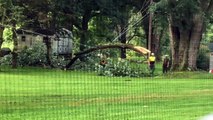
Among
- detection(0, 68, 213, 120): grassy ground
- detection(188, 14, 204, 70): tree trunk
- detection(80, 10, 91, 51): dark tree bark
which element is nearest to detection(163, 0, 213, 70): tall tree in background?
detection(188, 14, 204, 70): tree trunk

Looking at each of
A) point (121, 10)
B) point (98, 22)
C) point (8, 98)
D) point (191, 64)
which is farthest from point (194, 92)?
point (98, 22)

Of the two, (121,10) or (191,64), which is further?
(121,10)

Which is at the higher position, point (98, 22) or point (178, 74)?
point (98, 22)

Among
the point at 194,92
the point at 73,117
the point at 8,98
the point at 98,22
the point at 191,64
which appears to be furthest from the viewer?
the point at 98,22

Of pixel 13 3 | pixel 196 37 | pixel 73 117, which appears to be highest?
pixel 13 3

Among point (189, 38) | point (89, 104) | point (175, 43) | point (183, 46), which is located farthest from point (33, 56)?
point (89, 104)

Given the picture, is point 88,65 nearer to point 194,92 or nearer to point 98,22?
point 194,92

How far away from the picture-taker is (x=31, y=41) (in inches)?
1827

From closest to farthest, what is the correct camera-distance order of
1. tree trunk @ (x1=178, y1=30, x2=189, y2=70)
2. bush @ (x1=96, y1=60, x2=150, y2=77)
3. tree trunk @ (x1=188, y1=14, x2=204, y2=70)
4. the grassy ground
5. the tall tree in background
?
the grassy ground
bush @ (x1=96, y1=60, x2=150, y2=77)
the tall tree in background
tree trunk @ (x1=188, y1=14, x2=204, y2=70)
tree trunk @ (x1=178, y1=30, x2=189, y2=70)

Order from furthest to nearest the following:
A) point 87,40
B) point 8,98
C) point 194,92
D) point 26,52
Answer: point 87,40 < point 26,52 < point 194,92 < point 8,98

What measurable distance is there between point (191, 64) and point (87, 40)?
13.5m

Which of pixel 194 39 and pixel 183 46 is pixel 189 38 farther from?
pixel 183 46

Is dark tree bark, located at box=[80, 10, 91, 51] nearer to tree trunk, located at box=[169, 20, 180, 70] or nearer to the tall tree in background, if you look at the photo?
tree trunk, located at box=[169, 20, 180, 70]

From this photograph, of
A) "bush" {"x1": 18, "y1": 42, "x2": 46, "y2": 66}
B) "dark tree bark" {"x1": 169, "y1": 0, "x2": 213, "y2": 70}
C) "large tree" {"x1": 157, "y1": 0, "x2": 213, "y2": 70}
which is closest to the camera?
"large tree" {"x1": 157, "y1": 0, "x2": 213, "y2": 70}
